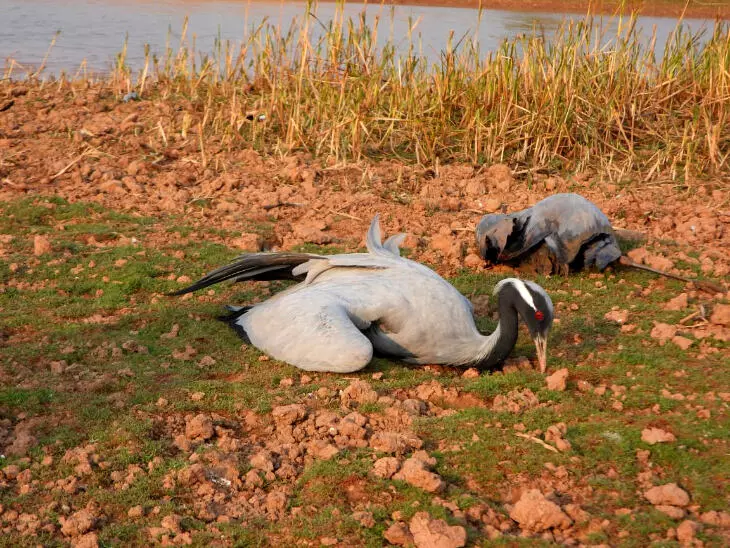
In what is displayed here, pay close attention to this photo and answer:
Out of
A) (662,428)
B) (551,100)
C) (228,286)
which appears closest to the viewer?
(662,428)

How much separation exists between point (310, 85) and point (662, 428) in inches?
259

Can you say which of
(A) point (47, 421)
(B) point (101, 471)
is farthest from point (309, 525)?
(A) point (47, 421)

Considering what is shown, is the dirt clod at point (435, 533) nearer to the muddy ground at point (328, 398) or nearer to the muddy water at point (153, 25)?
the muddy ground at point (328, 398)

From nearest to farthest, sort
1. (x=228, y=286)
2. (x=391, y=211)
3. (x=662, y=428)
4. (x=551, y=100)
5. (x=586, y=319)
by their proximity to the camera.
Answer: (x=662, y=428)
(x=586, y=319)
(x=228, y=286)
(x=391, y=211)
(x=551, y=100)

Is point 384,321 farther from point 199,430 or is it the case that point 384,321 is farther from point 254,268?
point 199,430

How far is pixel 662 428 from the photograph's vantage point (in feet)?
15.5

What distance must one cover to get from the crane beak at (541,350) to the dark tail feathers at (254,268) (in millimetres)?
1697

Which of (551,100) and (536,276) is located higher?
(551,100)

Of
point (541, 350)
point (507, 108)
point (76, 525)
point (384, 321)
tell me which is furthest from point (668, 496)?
point (507, 108)

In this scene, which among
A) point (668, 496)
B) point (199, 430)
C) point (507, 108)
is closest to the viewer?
point (668, 496)

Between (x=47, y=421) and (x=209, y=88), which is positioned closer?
(x=47, y=421)

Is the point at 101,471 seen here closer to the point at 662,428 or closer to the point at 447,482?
the point at 447,482

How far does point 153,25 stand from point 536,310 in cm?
1530

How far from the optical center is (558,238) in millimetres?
7203
